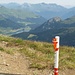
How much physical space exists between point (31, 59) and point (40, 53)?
5.04 feet

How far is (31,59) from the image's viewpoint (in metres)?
14.0

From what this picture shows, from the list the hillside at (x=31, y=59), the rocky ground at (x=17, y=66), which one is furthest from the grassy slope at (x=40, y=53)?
the rocky ground at (x=17, y=66)

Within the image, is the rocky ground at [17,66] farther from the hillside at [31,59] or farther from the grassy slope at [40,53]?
the grassy slope at [40,53]

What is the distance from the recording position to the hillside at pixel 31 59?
1219cm

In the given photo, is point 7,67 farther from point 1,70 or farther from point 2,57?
point 2,57

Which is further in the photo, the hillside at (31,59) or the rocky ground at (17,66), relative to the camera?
the hillside at (31,59)

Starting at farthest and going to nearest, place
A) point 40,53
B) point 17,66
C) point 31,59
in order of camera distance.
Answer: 1. point 40,53
2. point 31,59
3. point 17,66

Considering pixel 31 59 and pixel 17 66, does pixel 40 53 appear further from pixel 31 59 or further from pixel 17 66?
pixel 17 66

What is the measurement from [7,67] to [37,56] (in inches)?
104

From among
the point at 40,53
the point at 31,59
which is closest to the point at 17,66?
the point at 31,59

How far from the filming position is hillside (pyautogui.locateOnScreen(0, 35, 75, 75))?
40.0 feet

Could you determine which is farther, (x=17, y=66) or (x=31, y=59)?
(x=31, y=59)

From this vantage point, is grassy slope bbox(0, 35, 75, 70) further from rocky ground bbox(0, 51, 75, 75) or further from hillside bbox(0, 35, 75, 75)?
rocky ground bbox(0, 51, 75, 75)

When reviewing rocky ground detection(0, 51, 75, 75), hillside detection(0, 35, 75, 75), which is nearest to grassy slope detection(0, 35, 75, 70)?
hillside detection(0, 35, 75, 75)
